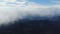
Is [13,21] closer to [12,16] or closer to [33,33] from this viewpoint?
[12,16]

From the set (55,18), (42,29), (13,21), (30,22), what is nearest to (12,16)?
(13,21)

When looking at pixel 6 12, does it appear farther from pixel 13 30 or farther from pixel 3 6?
pixel 13 30

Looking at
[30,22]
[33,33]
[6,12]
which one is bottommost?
[33,33]

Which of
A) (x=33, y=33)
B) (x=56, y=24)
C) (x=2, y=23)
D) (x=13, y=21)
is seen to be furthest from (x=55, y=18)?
(x=2, y=23)

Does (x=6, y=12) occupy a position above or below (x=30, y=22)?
above

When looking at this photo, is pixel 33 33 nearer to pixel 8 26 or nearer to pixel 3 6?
pixel 8 26

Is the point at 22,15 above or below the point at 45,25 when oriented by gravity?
above
